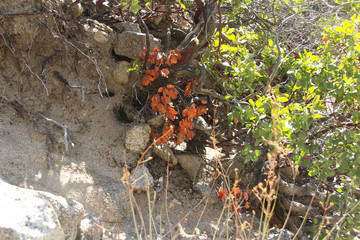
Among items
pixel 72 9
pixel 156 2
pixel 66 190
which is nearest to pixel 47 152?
pixel 66 190

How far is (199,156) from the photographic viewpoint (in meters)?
3.74

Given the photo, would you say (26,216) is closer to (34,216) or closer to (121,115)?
(34,216)

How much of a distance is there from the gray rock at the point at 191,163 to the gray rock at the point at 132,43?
3.86ft

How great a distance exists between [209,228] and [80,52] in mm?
2122

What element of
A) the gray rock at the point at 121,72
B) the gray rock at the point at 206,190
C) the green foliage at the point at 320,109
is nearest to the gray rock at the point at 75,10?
the gray rock at the point at 121,72

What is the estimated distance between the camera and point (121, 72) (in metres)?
3.52

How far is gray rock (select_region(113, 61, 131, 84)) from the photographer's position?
11.5 feet

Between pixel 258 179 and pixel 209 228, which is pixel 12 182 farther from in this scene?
pixel 258 179

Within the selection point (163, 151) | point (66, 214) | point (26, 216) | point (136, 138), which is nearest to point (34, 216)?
point (26, 216)

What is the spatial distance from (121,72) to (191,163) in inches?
48.1

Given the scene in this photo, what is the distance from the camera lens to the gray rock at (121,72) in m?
3.52

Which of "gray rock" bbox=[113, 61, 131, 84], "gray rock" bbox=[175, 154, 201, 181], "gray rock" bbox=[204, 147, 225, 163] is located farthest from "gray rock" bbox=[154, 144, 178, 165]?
"gray rock" bbox=[113, 61, 131, 84]

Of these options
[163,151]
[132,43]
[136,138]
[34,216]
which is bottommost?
[163,151]

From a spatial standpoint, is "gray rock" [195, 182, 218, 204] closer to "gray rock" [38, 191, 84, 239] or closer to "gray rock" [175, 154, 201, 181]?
"gray rock" [175, 154, 201, 181]
